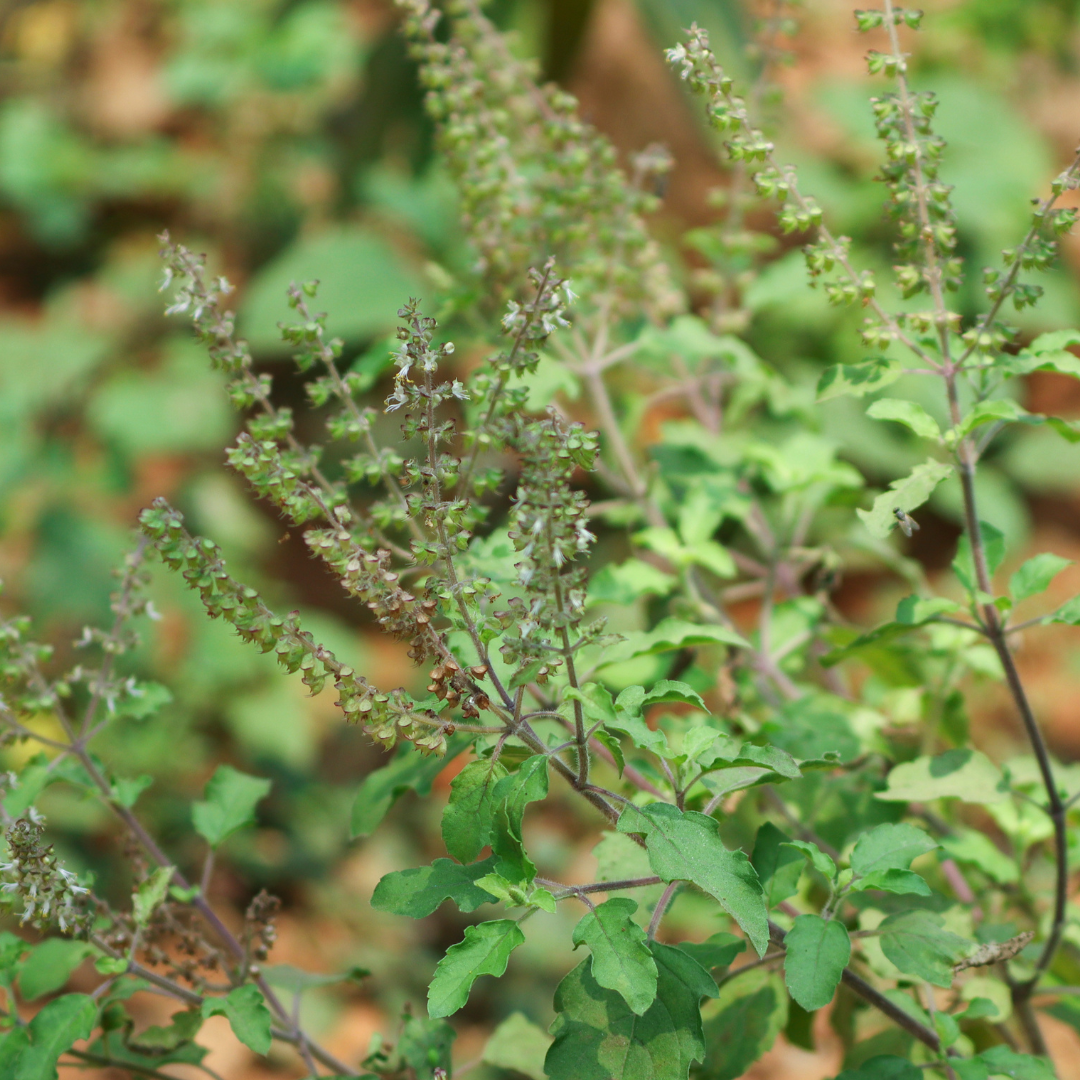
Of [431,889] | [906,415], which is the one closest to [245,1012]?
[431,889]

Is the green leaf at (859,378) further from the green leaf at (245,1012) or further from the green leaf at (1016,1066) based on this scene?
the green leaf at (245,1012)

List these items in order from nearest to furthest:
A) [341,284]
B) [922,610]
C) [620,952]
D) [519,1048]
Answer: [620,952] < [922,610] < [519,1048] < [341,284]

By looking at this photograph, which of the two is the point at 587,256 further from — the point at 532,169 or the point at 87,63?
the point at 87,63

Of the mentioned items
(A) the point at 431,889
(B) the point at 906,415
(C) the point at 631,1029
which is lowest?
(C) the point at 631,1029

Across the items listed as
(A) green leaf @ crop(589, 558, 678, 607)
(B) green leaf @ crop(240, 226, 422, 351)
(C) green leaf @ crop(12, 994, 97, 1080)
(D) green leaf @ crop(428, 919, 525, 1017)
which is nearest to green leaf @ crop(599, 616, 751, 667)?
(A) green leaf @ crop(589, 558, 678, 607)

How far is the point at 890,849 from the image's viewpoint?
1.17m

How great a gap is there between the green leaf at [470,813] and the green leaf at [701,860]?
0.14 metres

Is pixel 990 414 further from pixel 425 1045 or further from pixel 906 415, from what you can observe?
pixel 425 1045

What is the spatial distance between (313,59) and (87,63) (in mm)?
2108

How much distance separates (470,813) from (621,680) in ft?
1.82

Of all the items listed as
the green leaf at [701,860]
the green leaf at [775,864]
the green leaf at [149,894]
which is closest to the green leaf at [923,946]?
the green leaf at [775,864]

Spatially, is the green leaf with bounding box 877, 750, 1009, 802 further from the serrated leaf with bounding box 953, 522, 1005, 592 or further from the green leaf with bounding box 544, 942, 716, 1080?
the green leaf with bounding box 544, 942, 716, 1080

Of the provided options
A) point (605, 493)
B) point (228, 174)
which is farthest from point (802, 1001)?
point (228, 174)

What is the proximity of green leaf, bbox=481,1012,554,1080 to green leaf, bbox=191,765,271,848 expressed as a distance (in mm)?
433
